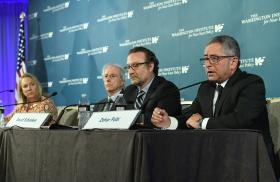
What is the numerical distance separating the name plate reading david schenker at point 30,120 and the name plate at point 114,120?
1.76 ft

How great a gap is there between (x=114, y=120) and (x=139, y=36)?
3.62m

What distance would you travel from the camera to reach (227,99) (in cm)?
297

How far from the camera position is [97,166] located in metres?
2.20

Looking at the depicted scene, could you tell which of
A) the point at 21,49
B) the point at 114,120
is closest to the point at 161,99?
the point at 114,120

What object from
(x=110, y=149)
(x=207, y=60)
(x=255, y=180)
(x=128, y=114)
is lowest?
(x=255, y=180)

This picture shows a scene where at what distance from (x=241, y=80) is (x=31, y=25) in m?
5.66

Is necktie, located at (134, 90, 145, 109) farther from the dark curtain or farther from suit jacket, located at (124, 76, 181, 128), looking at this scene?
the dark curtain

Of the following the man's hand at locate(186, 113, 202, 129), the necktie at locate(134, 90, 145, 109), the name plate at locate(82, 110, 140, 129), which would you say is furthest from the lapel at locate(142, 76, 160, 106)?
the name plate at locate(82, 110, 140, 129)

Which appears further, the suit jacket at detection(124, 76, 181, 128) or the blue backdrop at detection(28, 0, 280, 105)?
the blue backdrop at detection(28, 0, 280, 105)

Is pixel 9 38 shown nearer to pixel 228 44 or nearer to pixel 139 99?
pixel 139 99

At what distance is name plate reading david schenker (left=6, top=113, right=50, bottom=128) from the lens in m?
2.92

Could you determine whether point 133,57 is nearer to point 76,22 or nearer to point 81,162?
point 81,162

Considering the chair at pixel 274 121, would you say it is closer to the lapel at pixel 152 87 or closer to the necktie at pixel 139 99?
the lapel at pixel 152 87

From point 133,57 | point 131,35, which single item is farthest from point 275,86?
point 131,35
